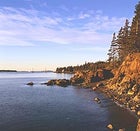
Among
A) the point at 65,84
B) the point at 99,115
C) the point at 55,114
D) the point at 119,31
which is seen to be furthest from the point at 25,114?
the point at 119,31

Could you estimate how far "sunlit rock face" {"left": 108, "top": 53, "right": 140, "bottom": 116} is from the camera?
228 feet

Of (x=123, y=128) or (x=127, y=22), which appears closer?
(x=123, y=128)

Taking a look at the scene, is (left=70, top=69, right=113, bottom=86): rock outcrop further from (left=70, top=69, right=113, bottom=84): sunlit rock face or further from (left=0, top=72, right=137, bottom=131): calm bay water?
(left=0, top=72, right=137, bottom=131): calm bay water

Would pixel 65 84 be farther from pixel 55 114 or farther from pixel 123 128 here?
pixel 123 128

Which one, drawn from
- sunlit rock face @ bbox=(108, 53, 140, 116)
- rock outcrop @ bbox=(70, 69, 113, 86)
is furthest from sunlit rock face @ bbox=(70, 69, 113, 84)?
sunlit rock face @ bbox=(108, 53, 140, 116)

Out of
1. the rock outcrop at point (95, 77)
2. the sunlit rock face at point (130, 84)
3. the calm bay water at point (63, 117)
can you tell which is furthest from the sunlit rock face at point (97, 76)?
the calm bay water at point (63, 117)

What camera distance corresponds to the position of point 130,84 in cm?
8338

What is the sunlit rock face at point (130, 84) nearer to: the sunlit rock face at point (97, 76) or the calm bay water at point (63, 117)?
the calm bay water at point (63, 117)

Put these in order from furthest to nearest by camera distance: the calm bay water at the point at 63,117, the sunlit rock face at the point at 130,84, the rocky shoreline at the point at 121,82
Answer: the rocky shoreline at the point at 121,82
the sunlit rock face at the point at 130,84
the calm bay water at the point at 63,117

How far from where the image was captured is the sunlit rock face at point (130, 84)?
69.4 metres

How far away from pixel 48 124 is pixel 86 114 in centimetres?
1143

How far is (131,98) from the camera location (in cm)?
7312

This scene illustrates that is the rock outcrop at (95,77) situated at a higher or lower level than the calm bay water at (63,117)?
higher

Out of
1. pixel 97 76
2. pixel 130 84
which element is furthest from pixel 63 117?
pixel 97 76
